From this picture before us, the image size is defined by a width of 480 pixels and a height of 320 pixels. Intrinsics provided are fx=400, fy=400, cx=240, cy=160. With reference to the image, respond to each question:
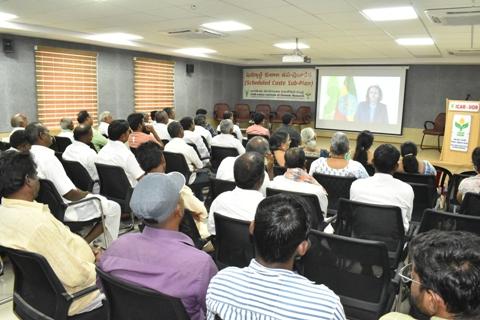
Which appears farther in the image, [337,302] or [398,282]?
[398,282]

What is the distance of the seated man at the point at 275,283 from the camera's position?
3.59ft

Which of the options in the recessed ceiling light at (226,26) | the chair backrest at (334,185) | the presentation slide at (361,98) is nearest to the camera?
the chair backrest at (334,185)

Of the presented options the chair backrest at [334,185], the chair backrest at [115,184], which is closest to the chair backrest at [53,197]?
the chair backrest at [115,184]

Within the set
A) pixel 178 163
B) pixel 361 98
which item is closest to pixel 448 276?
pixel 178 163

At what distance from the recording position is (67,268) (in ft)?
5.88

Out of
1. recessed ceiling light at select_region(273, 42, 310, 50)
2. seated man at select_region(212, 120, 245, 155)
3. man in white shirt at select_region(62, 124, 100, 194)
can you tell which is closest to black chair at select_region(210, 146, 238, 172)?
seated man at select_region(212, 120, 245, 155)

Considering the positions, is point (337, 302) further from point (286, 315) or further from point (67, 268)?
point (67, 268)

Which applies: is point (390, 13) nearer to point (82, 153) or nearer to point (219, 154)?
point (219, 154)

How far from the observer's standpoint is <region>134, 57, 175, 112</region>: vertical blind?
10531mm

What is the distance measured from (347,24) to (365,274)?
510cm

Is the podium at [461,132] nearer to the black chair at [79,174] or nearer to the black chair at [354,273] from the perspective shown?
the black chair at [354,273]

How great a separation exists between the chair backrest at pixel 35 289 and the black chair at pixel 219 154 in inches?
149

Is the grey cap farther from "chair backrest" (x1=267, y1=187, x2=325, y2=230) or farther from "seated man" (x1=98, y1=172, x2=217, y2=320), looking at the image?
"chair backrest" (x1=267, y1=187, x2=325, y2=230)

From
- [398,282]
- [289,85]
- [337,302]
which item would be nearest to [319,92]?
[289,85]
